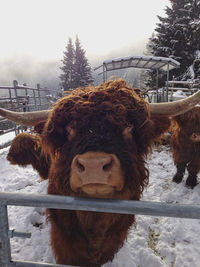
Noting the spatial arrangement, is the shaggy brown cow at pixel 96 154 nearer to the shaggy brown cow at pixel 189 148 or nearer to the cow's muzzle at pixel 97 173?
the cow's muzzle at pixel 97 173

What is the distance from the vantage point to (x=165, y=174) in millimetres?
4488

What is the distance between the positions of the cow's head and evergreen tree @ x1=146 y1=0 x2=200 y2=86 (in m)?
16.6

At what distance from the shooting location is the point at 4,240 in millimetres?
983

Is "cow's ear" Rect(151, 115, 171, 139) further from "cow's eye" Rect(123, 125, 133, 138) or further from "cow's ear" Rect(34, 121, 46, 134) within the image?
"cow's ear" Rect(34, 121, 46, 134)

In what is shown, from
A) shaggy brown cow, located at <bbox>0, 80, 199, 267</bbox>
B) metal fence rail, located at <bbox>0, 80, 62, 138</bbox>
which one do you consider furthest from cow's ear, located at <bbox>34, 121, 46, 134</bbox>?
metal fence rail, located at <bbox>0, 80, 62, 138</bbox>

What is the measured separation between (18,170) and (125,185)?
3963 mm

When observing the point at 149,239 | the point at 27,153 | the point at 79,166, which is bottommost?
the point at 149,239

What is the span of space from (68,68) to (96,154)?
99.1 feet

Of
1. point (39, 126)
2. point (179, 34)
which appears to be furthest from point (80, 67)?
point (39, 126)

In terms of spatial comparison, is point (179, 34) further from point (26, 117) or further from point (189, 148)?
point (26, 117)

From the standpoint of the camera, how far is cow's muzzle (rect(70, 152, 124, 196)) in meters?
1.07

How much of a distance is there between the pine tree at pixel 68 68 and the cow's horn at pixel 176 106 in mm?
27751

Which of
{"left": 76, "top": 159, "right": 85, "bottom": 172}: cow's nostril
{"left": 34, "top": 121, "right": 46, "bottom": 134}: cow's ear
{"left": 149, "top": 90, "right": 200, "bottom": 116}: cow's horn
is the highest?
{"left": 149, "top": 90, "right": 200, "bottom": 116}: cow's horn

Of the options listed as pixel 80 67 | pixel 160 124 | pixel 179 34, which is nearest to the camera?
pixel 160 124
